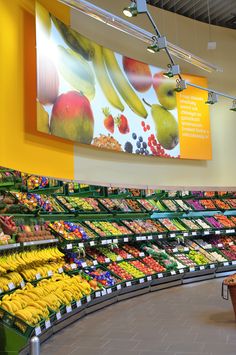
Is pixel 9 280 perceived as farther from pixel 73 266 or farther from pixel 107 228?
pixel 107 228

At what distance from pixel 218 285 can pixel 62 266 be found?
12.0 ft

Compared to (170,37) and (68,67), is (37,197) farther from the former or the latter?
(170,37)

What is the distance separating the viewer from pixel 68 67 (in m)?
8.13

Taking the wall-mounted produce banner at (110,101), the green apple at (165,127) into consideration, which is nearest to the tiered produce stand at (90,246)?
the wall-mounted produce banner at (110,101)

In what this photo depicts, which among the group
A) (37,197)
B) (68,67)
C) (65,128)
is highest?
(68,67)

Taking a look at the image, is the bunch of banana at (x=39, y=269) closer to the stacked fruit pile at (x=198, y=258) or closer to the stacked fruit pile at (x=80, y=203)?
the stacked fruit pile at (x=80, y=203)

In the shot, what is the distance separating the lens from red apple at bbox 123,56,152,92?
9984 millimetres

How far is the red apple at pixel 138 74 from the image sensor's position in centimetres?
998

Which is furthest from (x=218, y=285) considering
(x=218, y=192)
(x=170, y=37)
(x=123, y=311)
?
(x=170, y=37)

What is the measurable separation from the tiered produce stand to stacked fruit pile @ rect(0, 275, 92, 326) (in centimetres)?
1

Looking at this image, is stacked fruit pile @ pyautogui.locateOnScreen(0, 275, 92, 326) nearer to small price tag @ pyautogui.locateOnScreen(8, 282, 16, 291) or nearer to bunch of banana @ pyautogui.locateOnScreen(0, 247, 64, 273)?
small price tag @ pyautogui.locateOnScreen(8, 282, 16, 291)

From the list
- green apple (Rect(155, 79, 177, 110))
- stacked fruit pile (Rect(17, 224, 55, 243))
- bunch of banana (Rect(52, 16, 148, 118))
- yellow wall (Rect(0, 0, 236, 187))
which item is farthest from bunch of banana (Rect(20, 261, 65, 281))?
green apple (Rect(155, 79, 177, 110))

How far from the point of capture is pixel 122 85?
32.0ft

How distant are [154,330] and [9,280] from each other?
1.78m
